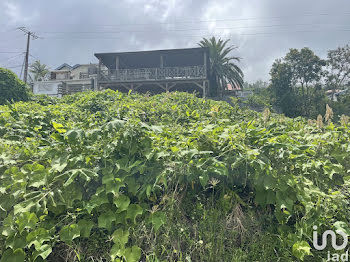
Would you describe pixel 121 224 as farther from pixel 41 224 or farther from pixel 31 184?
pixel 31 184

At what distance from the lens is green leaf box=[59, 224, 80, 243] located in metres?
1.60

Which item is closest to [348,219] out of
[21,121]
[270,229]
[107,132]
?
[270,229]

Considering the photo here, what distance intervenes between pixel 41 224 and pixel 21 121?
5.36 ft

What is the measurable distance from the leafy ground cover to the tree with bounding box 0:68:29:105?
7918mm

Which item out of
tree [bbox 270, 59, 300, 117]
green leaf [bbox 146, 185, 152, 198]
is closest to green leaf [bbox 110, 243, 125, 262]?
green leaf [bbox 146, 185, 152, 198]

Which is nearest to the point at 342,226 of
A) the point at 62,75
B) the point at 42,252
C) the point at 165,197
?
the point at 165,197

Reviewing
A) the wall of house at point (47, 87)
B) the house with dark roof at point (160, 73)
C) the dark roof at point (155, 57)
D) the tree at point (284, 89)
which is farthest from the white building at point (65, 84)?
the tree at point (284, 89)

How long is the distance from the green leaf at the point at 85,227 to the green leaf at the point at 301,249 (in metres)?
1.28

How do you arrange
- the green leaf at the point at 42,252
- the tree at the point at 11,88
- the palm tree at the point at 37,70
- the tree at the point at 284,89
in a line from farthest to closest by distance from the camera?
the palm tree at the point at 37,70 < the tree at the point at 284,89 < the tree at the point at 11,88 < the green leaf at the point at 42,252

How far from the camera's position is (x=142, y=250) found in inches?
65.9

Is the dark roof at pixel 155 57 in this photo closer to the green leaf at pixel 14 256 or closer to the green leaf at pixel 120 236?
the green leaf at pixel 120 236

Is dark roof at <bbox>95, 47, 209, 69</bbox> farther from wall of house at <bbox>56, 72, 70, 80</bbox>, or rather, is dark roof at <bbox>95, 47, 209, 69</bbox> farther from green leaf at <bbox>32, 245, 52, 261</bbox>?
green leaf at <bbox>32, 245, 52, 261</bbox>

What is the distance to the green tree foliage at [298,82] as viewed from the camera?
1873 cm

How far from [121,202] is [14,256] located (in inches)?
26.8
